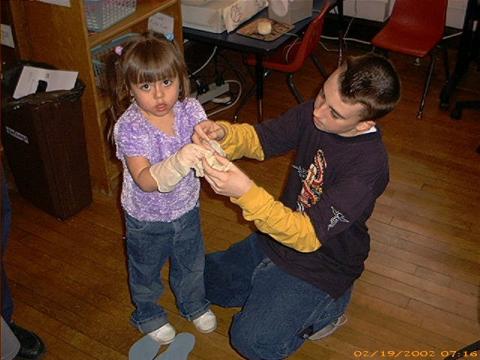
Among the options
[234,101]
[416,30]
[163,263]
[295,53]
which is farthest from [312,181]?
[416,30]

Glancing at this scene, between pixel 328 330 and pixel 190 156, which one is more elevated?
pixel 190 156

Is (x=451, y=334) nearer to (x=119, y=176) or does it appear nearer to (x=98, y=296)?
(x=98, y=296)

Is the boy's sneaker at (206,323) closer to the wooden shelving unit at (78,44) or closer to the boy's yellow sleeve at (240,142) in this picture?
the boy's yellow sleeve at (240,142)

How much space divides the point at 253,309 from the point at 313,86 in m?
2.48

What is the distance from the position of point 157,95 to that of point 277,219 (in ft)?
1.77

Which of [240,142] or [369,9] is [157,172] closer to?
[240,142]

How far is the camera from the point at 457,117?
12.6 feet

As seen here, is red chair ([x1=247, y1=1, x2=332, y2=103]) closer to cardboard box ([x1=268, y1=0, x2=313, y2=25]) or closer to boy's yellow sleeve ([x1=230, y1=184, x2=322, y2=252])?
cardboard box ([x1=268, y1=0, x2=313, y2=25])

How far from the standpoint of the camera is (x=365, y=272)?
2.69 m

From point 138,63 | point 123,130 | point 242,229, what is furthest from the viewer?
point 242,229

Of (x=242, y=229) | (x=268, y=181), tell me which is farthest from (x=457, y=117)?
(x=242, y=229)

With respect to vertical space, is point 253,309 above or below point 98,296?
above

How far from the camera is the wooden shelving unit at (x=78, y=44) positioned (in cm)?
262

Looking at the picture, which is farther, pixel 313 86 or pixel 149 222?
pixel 313 86
